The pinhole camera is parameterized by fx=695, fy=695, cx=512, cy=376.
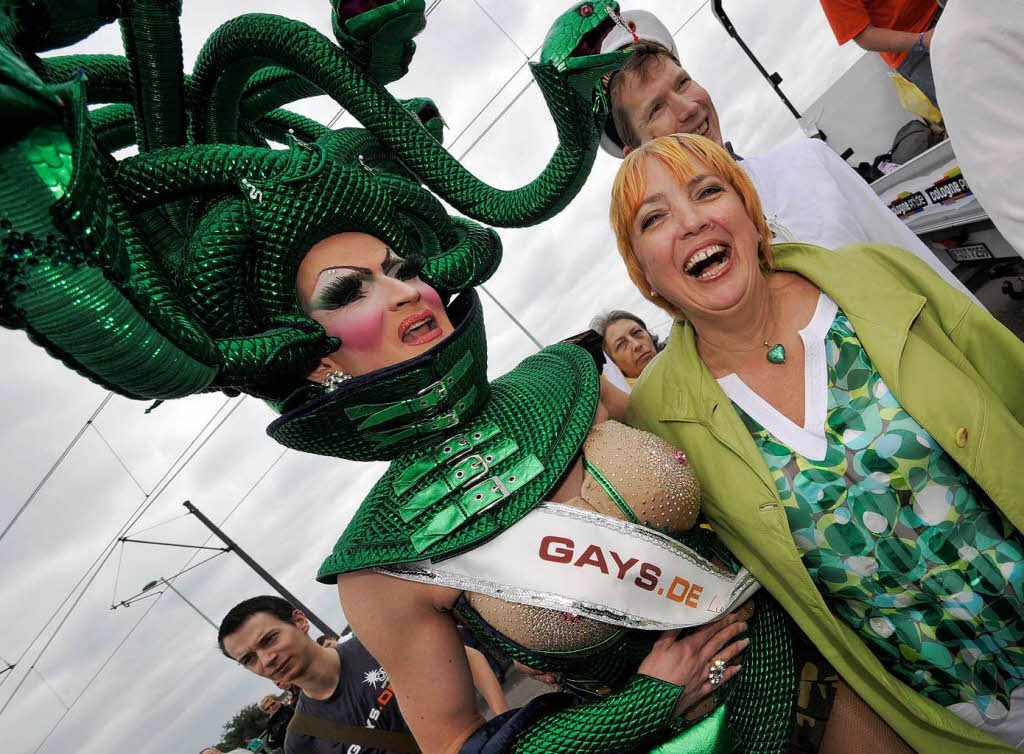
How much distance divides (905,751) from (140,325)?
200cm

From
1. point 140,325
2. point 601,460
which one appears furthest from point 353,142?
point 601,460

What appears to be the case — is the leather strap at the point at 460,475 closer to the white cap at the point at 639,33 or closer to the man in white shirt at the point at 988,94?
the man in white shirt at the point at 988,94

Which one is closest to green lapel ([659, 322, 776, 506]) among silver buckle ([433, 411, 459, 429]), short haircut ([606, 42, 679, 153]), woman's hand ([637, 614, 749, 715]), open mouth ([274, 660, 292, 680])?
woman's hand ([637, 614, 749, 715])

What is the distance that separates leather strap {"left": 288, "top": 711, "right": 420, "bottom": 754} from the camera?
10.8 ft

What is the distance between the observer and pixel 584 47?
5.62ft

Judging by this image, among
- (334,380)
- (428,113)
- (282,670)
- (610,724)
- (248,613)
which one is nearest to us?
(610,724)

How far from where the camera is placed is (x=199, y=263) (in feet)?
5.18

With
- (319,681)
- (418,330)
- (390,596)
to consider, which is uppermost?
(418,330)

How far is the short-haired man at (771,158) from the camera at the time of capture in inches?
89.5

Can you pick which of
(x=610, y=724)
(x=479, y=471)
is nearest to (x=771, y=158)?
(x=479, y=471)

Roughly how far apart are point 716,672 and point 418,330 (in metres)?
1.07

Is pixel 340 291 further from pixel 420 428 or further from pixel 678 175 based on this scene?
pixel 678 175

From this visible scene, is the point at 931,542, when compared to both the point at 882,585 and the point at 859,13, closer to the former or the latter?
the point at 882,585

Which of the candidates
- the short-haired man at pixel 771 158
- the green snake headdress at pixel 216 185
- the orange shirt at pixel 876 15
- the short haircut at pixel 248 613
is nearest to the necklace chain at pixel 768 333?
the short-haired man at pixel 771 158
